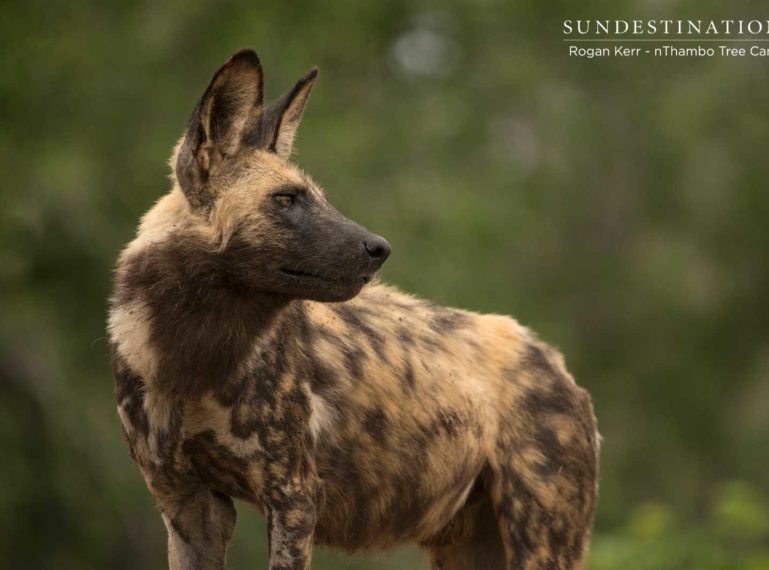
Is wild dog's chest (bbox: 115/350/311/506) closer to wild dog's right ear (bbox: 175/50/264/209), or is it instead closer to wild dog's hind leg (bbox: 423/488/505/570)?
wild dog's right ear (bbox: 175/50/264/209)

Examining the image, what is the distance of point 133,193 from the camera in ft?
55.1

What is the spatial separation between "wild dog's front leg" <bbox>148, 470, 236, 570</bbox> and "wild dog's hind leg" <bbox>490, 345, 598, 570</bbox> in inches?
49.0

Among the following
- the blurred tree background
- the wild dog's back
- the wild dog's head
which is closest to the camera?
the wild dog's head

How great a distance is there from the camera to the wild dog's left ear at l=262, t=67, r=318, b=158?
6.02 meters

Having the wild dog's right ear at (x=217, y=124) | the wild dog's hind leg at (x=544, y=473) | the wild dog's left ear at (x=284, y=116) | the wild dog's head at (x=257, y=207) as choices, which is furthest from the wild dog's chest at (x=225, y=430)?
the wild dog's hind leg at (x=544, y=473)

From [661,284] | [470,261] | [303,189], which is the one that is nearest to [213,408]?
[303,189]

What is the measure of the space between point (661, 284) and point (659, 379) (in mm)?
1971

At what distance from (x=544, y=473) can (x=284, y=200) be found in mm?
1716

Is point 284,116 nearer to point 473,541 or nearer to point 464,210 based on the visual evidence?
point 473,541

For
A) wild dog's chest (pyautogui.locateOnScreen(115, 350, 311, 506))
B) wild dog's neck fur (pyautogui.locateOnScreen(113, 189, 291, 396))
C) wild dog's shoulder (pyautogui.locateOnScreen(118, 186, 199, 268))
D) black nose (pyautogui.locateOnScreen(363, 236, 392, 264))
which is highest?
wild dog's shoulder (pyautogui.locateOnScreen(118, 186, 199, 268))

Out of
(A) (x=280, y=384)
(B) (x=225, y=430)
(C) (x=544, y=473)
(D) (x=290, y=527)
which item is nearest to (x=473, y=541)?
(C) (x=544, y=473)

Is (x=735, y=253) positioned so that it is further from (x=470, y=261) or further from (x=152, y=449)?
(x=152, y=449)

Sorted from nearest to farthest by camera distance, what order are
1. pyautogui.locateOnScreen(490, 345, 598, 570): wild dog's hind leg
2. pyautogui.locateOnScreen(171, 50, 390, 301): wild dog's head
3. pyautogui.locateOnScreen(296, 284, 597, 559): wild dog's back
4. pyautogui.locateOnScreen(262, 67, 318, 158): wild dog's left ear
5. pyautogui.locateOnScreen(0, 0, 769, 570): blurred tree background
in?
pyautogui.locateOnScreen(171, 50, 390, 301): wild dog's head, pyautogui.locateOnScreen(262, 67, 318, 158): wild dog's left ear, pyautogui.locateOnScreen(296, 284, 597, 559): wild dog's back, pyautogui.locateOnScreen(490, 345, 598, 570): wild dog's hind leg, pyautogui.locateOnScreen(0, 0, 769, 570): blurred tree background

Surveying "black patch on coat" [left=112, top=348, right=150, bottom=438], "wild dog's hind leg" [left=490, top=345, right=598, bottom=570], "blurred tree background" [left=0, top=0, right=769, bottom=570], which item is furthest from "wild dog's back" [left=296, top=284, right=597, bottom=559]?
"blurred tree background" [left=0, top=0, right=769, bottom=570]
